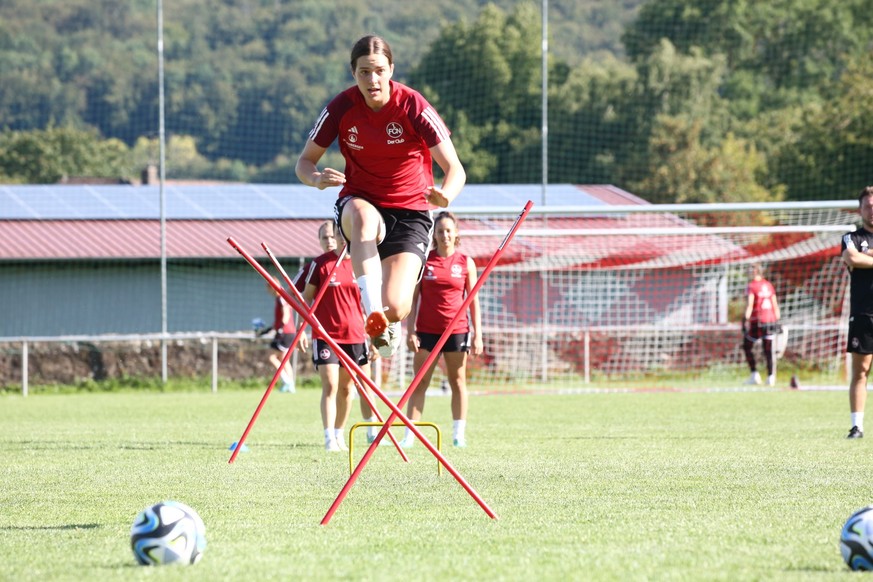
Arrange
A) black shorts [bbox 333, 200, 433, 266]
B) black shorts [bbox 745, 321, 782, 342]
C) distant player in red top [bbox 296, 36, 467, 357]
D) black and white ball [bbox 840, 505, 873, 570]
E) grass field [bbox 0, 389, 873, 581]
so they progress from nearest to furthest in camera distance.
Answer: black and white ball [bbox 840, 505, 873, 570] → grass field [bbox 0, 389, 873, 581] → distant player in red top [bbox 296, 36, 467, 357] → black shorts [bbox 333, 200, 433, 266] → black shorts [bbox 745, 321, 782, 342]

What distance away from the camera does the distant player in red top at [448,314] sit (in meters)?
11.3

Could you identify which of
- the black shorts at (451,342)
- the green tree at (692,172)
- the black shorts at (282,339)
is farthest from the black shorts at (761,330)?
the green tree at (692,172)

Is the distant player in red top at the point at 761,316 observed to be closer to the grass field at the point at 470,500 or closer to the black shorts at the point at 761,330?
the black shorts at the point at 761,330

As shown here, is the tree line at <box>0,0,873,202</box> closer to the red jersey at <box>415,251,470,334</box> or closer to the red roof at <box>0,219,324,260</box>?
the red roof at <box>0,219,324,260</box>

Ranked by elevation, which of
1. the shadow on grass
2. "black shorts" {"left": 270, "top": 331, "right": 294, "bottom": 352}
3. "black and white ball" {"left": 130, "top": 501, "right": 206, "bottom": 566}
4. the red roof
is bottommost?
"black shorts" {"left": 270, "top": 331, "right": 294, "bottom": 352}

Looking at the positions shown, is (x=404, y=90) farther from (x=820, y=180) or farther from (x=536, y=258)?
(x=820, y=180)

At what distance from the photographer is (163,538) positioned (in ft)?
17.8

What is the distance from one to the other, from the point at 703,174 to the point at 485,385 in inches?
1125

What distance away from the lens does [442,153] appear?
24.7 feet

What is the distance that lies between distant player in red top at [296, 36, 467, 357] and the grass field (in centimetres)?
124

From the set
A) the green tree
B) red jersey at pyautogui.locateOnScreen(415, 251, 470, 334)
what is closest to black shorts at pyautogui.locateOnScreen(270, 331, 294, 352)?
red jersey at pyautogui.locateOnScreen(415, 251, 470, 334)

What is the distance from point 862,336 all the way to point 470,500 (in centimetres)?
Answer: 534

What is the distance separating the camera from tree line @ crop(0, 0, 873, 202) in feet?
128

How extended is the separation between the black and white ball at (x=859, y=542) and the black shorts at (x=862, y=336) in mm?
6429
